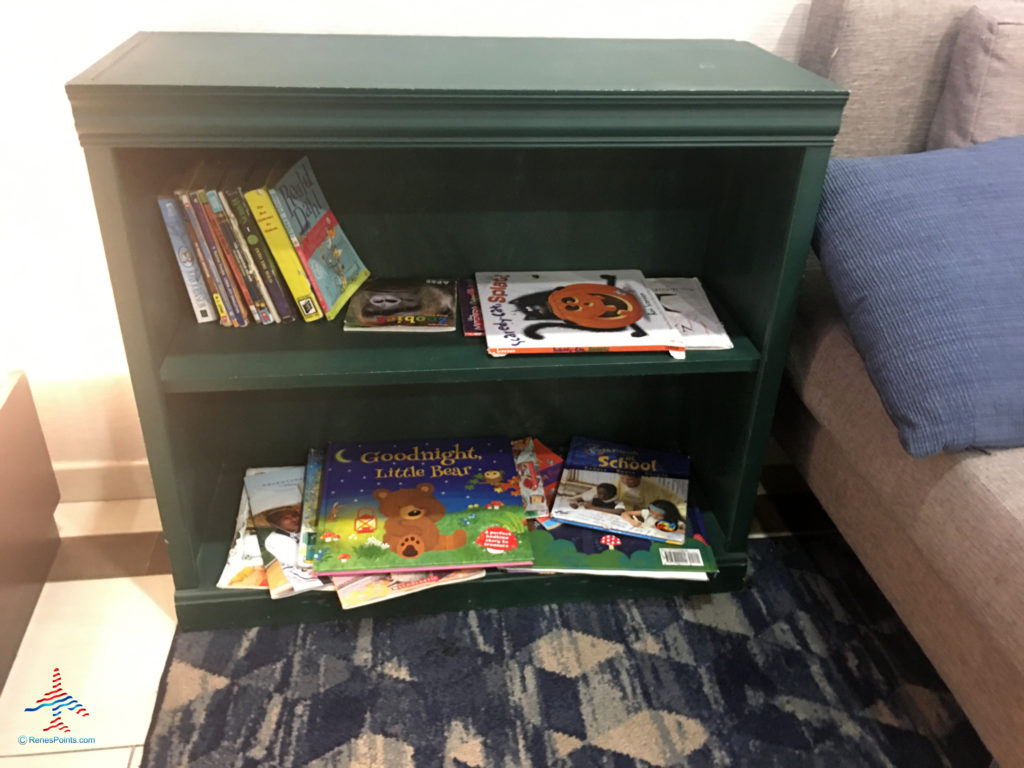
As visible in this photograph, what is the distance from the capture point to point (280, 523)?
1204 mm

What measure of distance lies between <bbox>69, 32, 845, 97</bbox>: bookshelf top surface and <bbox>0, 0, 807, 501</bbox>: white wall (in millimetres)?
48

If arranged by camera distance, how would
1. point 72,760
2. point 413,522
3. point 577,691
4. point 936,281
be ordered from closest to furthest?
1. point 936,281
2. point 72,760
3. point 577,691
4. point 413,522

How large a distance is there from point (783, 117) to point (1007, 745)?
2.31 ft

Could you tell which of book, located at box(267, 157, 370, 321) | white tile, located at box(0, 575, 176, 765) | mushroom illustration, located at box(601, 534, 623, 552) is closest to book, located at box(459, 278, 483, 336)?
book, located at box(267, 157, 370, 321)

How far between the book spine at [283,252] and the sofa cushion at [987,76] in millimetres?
857

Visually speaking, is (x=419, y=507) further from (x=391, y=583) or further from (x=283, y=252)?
(x=283, y=252)

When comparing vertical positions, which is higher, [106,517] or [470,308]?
[470,308]

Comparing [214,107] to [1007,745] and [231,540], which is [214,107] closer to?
[231,540]

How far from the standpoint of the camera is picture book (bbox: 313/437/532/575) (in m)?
1.13

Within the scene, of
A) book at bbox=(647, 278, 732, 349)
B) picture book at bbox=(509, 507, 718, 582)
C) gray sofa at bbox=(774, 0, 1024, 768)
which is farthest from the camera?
picture book at bbox=(509, 507, 718, 582)

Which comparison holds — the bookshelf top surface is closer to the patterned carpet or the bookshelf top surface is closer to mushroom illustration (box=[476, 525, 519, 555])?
mushroom illustration (box=[476, 525, 519, 555])

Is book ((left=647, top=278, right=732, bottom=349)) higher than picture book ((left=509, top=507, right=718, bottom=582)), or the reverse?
book ((left=647, top=278, right=732, bottom=349))

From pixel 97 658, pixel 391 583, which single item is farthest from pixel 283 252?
pixel 97 658

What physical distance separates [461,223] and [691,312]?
1.16ft
